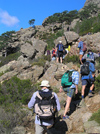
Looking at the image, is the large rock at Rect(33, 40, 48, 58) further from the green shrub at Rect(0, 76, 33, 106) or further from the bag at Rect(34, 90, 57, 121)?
the bag at Rect(34, 90, 57, 121)

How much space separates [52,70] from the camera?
8000 millimetres

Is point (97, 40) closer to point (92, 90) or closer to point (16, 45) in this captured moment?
point (92, 90)

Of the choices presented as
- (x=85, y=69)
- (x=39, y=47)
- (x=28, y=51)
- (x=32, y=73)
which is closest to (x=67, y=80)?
(x=85, y=69)

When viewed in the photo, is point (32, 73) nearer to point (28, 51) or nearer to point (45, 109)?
point (45, 109)

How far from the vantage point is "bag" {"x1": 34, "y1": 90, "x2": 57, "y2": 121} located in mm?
2615

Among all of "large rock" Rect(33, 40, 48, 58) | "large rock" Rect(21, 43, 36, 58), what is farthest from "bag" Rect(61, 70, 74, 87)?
"large rock" Rect(33, 40, 48, 58)

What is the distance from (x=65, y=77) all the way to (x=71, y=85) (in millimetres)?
283

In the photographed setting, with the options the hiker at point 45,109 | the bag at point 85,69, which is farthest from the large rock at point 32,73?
the hiker at point 45,109

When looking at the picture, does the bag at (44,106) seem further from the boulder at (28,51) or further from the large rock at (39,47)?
the large rock at (39,47)

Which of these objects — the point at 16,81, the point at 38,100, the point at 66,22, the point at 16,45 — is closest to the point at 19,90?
the point at 16,81

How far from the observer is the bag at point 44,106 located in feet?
8.58

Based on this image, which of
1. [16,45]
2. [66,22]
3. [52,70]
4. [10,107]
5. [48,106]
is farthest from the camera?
[66,22]

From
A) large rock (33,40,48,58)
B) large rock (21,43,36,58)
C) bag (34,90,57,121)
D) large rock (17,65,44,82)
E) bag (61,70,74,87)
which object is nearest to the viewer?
bag (34,90,57,121)

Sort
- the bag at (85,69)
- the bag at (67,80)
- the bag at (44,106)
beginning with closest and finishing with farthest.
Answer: the bag at (44,106) < the bag at (67,80) < the bag at (85,69)
